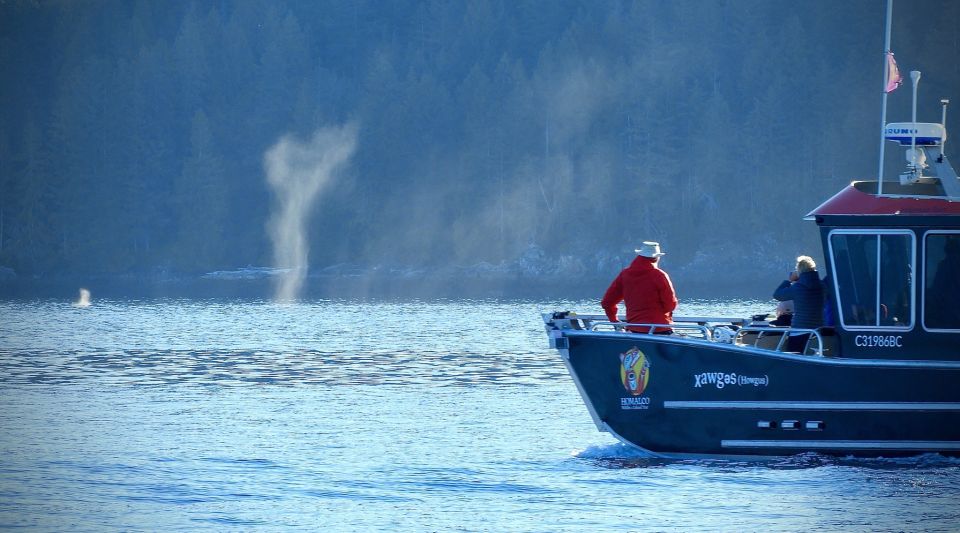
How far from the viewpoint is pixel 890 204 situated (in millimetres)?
20641

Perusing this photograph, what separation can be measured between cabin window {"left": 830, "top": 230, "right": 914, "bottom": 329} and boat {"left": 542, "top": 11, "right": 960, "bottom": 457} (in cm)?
1

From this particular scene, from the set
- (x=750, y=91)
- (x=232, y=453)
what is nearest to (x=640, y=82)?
(x=750, y=91)

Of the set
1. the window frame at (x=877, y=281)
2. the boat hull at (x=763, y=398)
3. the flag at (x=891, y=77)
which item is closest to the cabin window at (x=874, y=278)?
the window frame at (x=877, y=281)

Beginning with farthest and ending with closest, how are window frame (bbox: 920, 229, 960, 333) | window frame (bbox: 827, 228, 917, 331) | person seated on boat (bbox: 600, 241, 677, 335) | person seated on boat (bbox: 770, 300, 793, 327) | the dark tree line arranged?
1. the dark tree line
2. person seated on boat (bbox: 770, 300, 793, 327)
3. person seated on boat (bbox: 600, 241, 677, 335)
4. window frame (bbox: 827, 228, 917, 331)
5. window frame (bbox: 920, 229, 960, 333)

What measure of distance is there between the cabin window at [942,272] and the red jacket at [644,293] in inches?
146

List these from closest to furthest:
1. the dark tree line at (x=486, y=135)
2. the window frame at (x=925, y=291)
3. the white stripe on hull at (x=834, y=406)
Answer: the white stripe on hull at (x=834, y=406), the window frame at (x=925, y=291), the dark tree line at (x=486, y=135)

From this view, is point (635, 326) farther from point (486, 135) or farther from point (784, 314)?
point (486, 135)

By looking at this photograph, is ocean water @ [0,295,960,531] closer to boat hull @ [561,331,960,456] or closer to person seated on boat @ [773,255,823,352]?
boat hull @ [561,331,960,456]

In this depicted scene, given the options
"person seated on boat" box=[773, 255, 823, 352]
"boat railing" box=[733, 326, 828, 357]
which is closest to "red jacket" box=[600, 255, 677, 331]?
"boat railing" box=[733, 326, 828, 357]

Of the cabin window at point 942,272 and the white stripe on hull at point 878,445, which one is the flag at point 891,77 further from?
the white stripe on hull at point 878,445

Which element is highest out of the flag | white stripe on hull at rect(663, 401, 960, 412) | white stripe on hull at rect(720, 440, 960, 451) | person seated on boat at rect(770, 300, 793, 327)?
the flag

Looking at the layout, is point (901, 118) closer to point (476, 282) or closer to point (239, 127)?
point (476, 282)

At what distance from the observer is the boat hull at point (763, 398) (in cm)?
2009

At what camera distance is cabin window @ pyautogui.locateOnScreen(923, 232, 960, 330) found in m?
20.4
